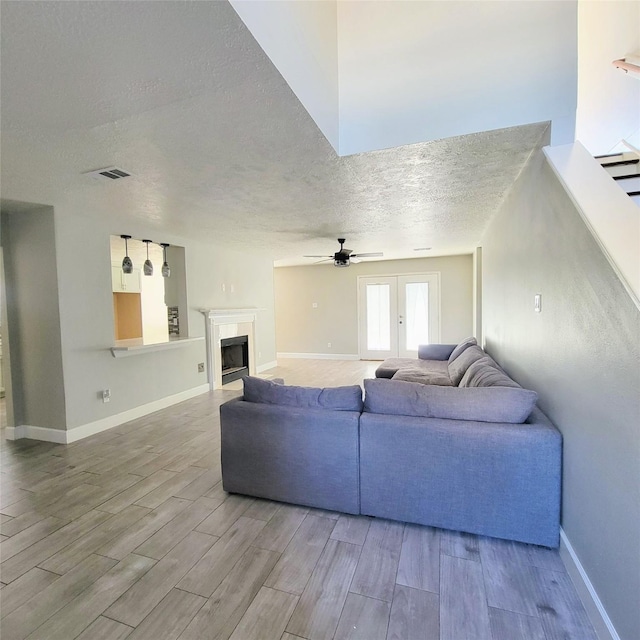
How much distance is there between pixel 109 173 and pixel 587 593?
11.8ft

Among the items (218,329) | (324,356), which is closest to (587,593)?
(218,329)

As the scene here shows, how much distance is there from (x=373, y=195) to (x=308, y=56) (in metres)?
1.47

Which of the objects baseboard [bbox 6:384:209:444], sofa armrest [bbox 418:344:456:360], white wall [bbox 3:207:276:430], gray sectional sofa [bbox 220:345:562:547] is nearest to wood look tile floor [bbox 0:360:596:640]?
gray sectional sofa [bbox 220:345:562:547]

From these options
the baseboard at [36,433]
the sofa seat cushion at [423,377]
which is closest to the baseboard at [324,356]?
the sofa seat cushion at [423,377]

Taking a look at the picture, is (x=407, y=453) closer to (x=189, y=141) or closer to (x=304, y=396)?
(x=304, y=396)

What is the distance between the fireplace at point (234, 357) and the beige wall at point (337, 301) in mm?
2404

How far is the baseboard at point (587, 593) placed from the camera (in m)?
1.25

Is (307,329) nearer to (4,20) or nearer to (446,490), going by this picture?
(446,490)

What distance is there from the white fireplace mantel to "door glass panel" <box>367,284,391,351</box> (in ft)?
10.0

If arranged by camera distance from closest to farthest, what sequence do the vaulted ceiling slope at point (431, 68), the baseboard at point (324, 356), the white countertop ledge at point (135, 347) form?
the vaulted ceiling slope at point (431, 68) → the white countertop ledge at point (135, 347) → the baseboard at point (324, 356)

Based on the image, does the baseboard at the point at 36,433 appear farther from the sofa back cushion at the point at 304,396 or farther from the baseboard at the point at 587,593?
the baseboard at the point at 587,593

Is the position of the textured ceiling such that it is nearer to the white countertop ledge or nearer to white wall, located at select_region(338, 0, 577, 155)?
white wall, located at select_region(338, 0, 577, 155)

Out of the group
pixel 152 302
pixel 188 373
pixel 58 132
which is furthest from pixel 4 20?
pixel 152 302

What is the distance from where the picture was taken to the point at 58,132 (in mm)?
1856
